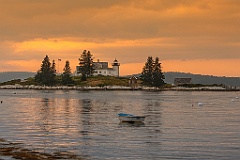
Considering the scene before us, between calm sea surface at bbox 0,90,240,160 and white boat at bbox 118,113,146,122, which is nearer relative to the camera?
calm sea surface at bbox 0,90,240,160

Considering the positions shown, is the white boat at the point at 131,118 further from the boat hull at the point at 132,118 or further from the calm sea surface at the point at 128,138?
the calm sea surface at the point at 128,138

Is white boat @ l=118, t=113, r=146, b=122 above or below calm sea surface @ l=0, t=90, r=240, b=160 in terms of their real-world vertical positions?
above

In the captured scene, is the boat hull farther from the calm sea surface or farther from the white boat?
the calm sea surface

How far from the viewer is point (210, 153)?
41.1m

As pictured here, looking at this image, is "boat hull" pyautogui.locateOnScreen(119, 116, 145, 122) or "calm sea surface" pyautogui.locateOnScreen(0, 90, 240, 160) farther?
"boat hull" pyautogui.locateOnScreen(119, 116, 145, 122)

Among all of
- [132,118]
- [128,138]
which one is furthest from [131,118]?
[128,138]

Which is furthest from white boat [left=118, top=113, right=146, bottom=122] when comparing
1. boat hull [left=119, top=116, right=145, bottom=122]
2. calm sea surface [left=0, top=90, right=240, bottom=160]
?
calm sea surface [left=0, top=90, right=240, bottom=160]

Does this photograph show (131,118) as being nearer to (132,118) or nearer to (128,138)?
(132,118)

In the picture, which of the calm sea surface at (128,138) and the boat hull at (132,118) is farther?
the boat hull at (132,118)

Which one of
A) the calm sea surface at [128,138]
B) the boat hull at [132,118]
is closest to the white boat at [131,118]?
the boat hull at [132,118]

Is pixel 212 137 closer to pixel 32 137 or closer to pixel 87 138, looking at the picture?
pixel 87 138

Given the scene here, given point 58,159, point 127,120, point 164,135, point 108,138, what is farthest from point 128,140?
point 127,120

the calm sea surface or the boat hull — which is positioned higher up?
the boat hull

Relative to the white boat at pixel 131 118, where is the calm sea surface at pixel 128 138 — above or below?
below
